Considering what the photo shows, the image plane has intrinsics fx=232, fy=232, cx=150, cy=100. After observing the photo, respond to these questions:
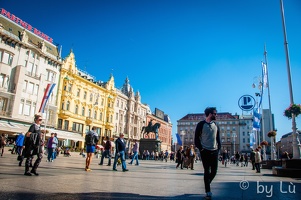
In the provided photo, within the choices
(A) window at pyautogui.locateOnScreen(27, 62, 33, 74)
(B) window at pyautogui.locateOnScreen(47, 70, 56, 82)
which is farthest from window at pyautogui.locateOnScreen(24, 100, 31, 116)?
(B) window at pyautogui.locateOnScreen(47, 70, 56, 82)

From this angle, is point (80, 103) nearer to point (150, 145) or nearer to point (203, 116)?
point (150, 145)

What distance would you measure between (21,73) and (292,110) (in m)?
36.7

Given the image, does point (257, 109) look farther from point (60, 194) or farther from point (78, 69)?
point (78, 69)

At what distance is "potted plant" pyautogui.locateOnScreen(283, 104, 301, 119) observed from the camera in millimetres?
11531

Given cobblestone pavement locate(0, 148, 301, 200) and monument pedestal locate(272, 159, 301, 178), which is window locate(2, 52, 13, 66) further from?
monument pedestal locate(272, 159, 301, 178)

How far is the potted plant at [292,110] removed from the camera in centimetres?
1153

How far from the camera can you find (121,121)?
6681cm

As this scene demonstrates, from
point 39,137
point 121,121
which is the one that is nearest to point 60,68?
point 121,121

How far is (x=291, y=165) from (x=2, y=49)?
37544 millimetres

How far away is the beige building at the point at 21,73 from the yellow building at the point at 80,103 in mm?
2608

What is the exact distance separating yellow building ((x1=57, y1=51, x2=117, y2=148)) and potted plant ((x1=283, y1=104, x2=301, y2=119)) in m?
33.0

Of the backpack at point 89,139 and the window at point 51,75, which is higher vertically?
the window at point 51,75

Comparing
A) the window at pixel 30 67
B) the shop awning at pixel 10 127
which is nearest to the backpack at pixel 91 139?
the shop awning at pixel 10 127

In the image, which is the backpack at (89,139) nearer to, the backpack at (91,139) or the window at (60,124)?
the backpack at (91,139)
